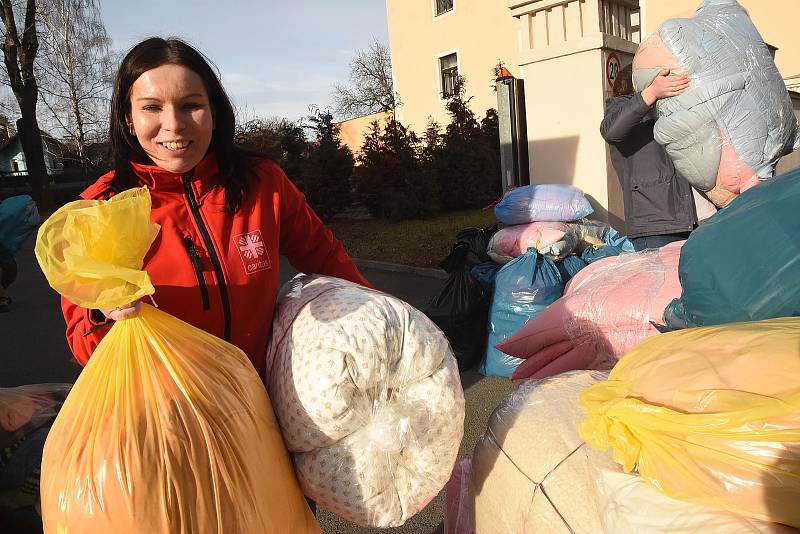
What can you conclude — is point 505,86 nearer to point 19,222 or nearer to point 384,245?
point 384,245

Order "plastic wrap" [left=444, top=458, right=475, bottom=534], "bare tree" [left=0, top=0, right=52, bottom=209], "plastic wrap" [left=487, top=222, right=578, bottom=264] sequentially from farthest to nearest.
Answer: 1. "bare tree" [left=0, top=0, right=52, bottom=209]
2. "plastic wrap" [left=487, top=222, right=578, bottom=264]
3. "plastic wrap" [left=444, top=458, right=475, bottom=534]

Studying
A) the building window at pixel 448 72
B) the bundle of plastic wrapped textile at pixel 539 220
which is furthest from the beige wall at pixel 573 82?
the building window at pixel 448 72

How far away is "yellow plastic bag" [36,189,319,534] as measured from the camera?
103 cm

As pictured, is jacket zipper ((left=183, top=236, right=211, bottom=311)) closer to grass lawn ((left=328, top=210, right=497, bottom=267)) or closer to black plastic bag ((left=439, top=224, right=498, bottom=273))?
black plastic bag ((left=439, top=224, right=498, bottom=273))

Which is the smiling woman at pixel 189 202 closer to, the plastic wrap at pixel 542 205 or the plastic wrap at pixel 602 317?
the plastic wrap at pixel 602 317

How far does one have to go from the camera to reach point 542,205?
4418 mm

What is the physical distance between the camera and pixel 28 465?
5.58 feet

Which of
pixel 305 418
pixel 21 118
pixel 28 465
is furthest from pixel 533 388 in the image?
pixel 21 118

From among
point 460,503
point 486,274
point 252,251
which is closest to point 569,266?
point 486,274

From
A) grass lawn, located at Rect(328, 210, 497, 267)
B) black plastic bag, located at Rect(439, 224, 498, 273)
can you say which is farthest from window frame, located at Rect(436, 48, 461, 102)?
black plastic bag, located at Rect(439, 224, 498, 273)

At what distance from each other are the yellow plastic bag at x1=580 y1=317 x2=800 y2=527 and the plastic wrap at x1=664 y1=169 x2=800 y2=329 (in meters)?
0.13

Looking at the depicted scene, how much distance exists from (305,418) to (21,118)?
21485mm

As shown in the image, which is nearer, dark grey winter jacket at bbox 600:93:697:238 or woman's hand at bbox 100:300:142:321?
woman's hand at bbox 100:300:142:321

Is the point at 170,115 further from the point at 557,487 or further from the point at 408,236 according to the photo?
the point at 408,236
